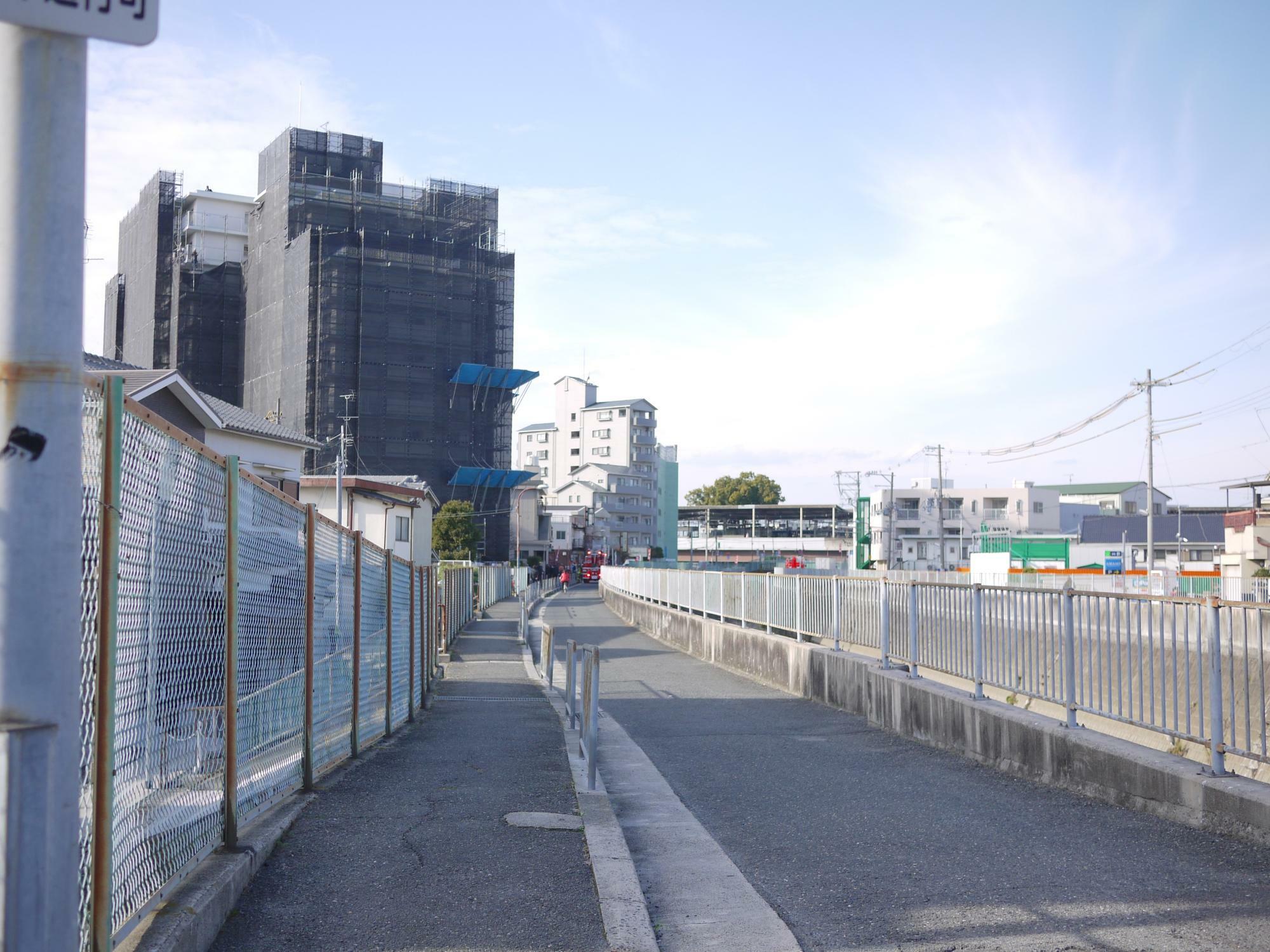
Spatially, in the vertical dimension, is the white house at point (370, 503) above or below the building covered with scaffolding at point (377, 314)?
below

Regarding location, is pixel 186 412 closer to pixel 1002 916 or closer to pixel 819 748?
pixel 819 748

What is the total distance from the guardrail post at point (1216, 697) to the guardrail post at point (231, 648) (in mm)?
5576

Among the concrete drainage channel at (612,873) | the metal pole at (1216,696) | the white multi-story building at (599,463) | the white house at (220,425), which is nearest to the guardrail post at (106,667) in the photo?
the concrete drainage channel at (612,873)

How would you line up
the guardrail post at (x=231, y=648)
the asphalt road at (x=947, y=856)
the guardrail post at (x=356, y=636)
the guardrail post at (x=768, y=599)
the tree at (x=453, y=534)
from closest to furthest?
the asphalt road at (x=947, y=856)
the guardrail post at (x=231, y=648)
the guardrail post at (x=356, y=636)
the guardrail post at (x=768, y=599)
the tree at (x=453, y=534)

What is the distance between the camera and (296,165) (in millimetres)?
80625

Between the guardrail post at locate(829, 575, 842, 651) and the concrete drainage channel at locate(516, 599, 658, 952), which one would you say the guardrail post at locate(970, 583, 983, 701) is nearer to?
the concrete drainage channel at locate(516, 599, 658, 952)

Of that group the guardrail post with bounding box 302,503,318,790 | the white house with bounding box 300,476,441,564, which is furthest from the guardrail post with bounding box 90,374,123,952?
the white house with bounding box 300,476,441,564

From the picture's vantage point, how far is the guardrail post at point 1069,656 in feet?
27.9

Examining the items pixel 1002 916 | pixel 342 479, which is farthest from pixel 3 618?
pixel 342 479

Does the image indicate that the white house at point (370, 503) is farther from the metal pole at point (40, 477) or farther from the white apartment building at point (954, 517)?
the white apartment building at point (954, 517)

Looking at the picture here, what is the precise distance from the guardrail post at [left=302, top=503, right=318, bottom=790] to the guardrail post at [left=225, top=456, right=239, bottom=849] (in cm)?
168

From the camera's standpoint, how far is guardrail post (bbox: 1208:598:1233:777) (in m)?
6.72

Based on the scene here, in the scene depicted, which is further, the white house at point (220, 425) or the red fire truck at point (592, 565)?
the red fire truck at point (592, 565)

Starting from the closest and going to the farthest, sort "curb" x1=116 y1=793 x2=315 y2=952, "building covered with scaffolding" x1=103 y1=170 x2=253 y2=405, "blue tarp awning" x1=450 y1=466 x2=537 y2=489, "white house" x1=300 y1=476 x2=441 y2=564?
"curb" x1=116 y1=793 x2=315 y2=952, "white house" x1=300 y1=476 x2=441 y2=564, "blue tarp awning" x1=450 y1=466 x2=537 y2=489, "building covered with scaffolding" x1=103 y1=170 x2=253 y2=405
